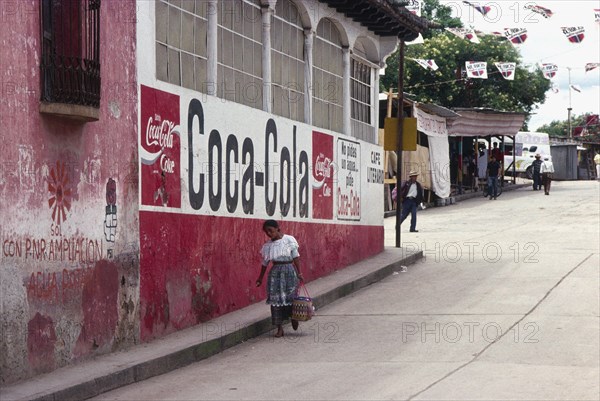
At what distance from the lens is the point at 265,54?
56.0 ft

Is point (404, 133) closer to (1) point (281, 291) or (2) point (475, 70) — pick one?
(1) point (281, 291)

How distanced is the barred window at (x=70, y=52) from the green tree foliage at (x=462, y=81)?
48020 millimetres

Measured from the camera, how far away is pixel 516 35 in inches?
1302

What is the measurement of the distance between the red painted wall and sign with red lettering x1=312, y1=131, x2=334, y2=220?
1258 millimetres

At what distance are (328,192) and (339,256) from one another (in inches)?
51.8

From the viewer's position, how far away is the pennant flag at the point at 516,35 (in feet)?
108

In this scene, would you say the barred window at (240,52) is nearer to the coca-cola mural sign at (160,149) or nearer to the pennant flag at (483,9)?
the coca-cola mural sign at (160,149)

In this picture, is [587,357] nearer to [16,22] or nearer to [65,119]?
[65,119]

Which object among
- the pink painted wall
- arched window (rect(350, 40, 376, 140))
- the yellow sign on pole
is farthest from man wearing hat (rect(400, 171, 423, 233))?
the pink painted wall

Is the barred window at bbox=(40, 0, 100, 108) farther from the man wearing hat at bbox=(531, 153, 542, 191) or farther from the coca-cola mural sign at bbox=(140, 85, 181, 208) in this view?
the man wearing hat at bbox=(531, 153, 542, 191)

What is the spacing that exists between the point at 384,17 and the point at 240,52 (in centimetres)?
590

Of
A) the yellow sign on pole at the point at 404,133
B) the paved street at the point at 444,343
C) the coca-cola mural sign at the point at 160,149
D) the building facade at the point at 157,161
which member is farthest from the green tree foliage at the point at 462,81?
the coca-cola mural sign at the point at 160,149

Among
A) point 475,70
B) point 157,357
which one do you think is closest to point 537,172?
point 475,70

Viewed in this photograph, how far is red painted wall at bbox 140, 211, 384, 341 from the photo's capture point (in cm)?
1273
